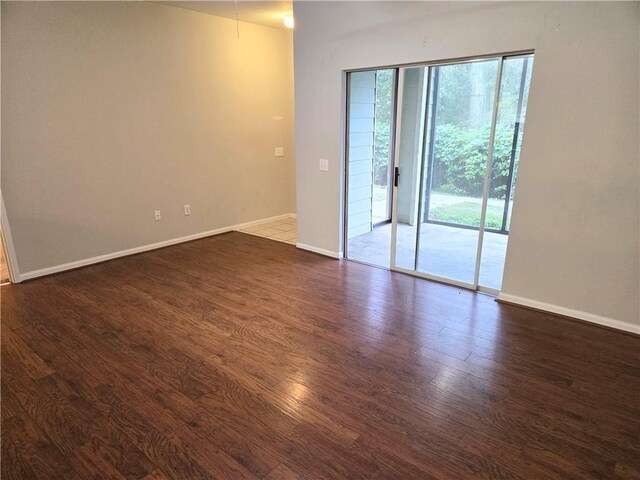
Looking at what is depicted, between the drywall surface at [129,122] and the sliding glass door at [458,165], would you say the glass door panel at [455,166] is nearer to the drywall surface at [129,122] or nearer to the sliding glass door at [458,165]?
the sliding glass door at [458,165]

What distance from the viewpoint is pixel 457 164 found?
3635mm

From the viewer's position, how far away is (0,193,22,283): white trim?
12.4 feet

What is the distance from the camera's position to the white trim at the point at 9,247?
3775mm

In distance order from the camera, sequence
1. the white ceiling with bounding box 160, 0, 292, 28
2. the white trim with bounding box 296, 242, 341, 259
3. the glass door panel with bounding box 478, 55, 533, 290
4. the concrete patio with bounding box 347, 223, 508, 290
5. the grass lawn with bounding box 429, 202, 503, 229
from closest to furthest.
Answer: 1. the glass door panel with bounding box 478, 55, 533, 290
2. the grass lawn with bounding box 429, 202, 503, 229
3. the concrete patio with bounding box 347, 223, 508, 290
4. the white ceiling with bounding box 160, 0, 292, 28
5. the white trim with bounding box 296, 242, 341, 259

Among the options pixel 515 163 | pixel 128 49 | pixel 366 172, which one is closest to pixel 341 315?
Result: pixel 515 163

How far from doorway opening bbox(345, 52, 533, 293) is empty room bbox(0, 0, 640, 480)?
0.02 meters

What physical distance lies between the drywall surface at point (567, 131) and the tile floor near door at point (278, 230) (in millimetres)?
2634

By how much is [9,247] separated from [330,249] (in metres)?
3.31

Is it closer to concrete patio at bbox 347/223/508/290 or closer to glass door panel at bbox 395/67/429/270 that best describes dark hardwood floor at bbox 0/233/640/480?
concrete patio at bbox 347/223/508/290

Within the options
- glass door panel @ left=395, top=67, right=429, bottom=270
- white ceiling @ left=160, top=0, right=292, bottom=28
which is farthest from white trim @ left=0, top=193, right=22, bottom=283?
glass door panel @ left=395, top=67, right=429, bottom=270

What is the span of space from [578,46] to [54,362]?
425 centimetres

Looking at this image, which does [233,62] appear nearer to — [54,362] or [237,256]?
[237,256]

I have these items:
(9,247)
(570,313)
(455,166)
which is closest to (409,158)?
(455,166)

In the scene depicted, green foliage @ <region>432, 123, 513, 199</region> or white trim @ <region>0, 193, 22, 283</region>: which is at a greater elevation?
green foliage @ <region>432, 123, 513, 199</region>
